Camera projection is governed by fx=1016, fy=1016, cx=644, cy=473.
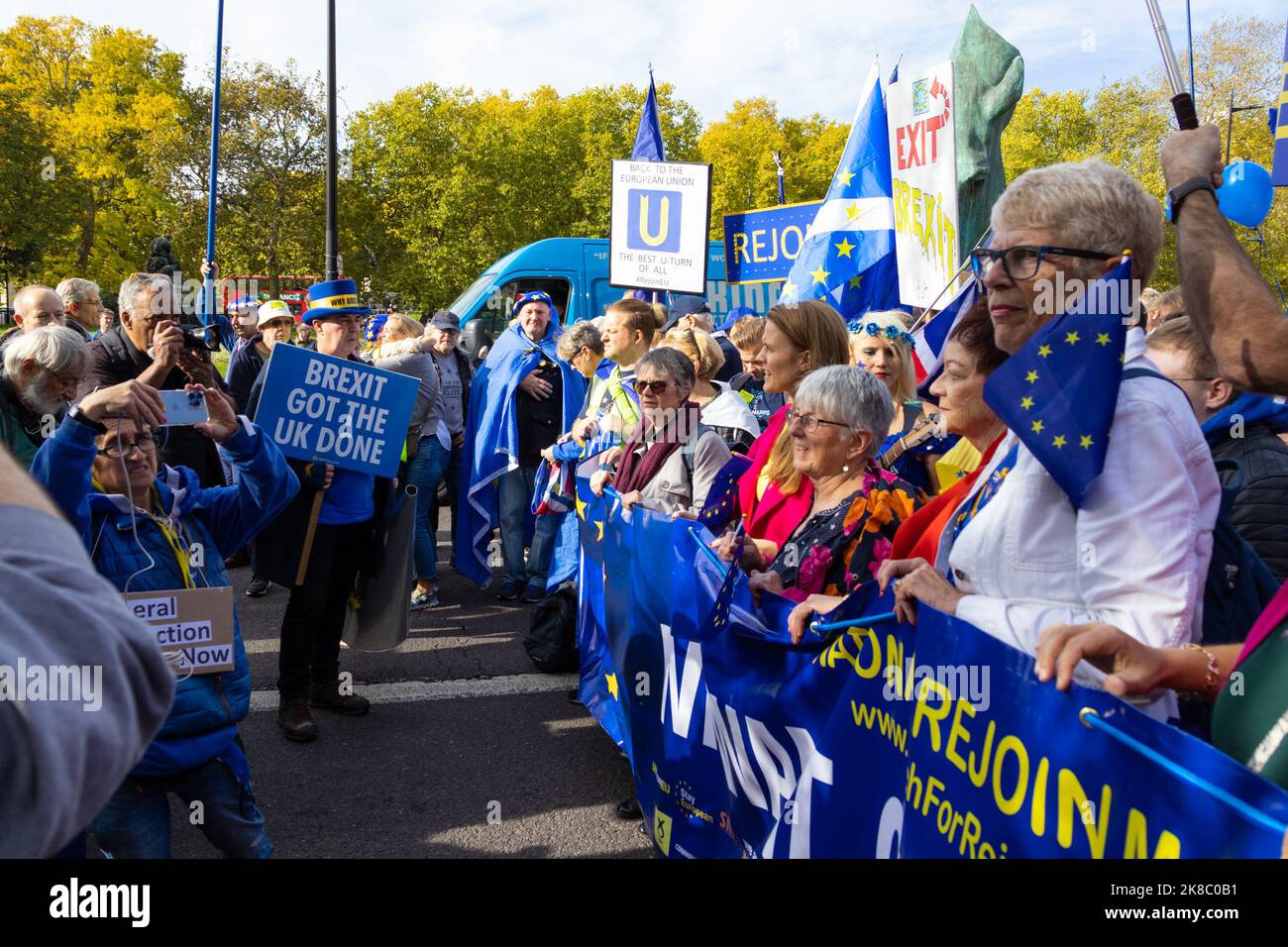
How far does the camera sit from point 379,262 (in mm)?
31828

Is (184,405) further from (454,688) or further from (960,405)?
(454,688)

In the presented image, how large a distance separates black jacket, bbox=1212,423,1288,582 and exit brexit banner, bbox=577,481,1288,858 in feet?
4.25

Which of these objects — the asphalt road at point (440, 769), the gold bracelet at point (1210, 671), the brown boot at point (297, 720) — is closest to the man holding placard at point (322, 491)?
the brown boot at point (297, 720)

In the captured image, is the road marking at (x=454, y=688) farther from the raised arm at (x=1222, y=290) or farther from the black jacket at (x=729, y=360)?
the raised arm at (x=1222, y=290)

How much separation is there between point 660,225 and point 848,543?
535 cm

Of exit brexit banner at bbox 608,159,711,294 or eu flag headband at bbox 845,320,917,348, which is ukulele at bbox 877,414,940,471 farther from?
exit brexit banner at bbox 608,159,711,294

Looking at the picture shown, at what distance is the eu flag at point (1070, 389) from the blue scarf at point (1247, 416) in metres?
1.63

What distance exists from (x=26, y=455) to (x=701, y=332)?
3574mm

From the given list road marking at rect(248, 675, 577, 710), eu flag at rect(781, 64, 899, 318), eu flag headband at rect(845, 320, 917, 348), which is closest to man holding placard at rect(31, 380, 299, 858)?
road marking at rect(248, 675, 577, 710)

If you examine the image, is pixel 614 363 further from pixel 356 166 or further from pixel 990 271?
pixel 356 166

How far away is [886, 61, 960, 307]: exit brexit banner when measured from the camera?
18.7 ft

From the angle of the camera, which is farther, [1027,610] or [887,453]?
[887,453]
